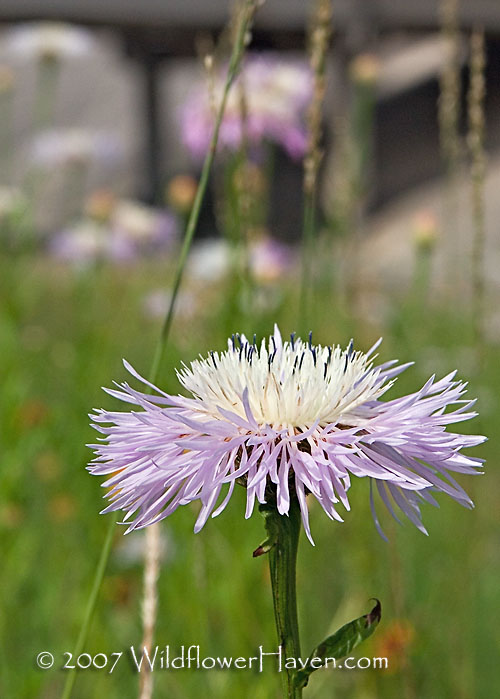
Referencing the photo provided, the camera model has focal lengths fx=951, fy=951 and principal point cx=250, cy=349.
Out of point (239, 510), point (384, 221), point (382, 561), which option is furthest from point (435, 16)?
point (239, 510)

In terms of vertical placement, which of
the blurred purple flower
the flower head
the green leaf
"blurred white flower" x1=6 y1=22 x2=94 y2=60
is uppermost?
"blurred white flower" x1=6 y1=22 x2=94 y2=60

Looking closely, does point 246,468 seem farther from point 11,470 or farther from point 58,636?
point 58,636

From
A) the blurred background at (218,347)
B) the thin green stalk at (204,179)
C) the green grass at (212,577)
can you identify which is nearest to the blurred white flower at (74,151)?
the blurred background at (218,347)

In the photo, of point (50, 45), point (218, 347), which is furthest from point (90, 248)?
point (218, 347)

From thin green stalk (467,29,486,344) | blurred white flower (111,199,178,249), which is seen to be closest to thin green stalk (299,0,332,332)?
thin green stalk (467,29,486,344)

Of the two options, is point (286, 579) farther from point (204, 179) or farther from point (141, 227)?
point (141, 227)

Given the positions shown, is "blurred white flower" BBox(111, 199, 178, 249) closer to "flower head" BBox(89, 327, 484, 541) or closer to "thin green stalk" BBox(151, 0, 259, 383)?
"thin green stalk" BBox(151, 0, 259, 383)
